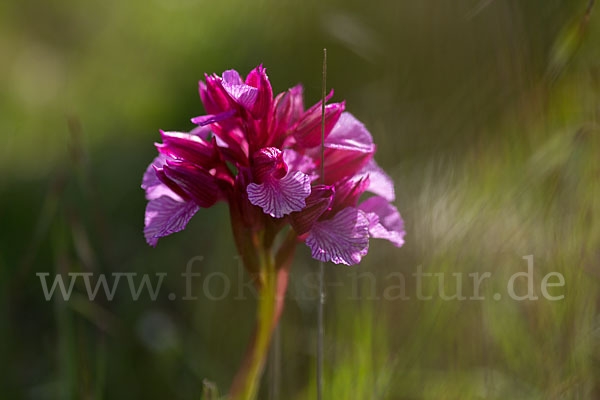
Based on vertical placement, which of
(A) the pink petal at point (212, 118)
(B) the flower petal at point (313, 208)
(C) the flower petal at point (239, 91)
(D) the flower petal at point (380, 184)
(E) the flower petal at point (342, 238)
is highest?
(C) the flower petal at point (239, 91)

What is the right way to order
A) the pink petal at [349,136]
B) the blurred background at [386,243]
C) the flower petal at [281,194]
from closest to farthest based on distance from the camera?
the flower petal at [281,194] → the pink petal at [349,136] → the blurred background at [386,243]

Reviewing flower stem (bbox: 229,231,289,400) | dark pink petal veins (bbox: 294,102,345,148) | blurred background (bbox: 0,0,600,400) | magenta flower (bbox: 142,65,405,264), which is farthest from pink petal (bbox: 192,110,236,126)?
blurred background (bbox: 0,0,600,400)

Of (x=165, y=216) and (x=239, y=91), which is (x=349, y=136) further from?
(x=165, y=216)

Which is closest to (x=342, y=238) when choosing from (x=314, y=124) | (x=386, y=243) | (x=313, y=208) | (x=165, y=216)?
(x=313, y=208)

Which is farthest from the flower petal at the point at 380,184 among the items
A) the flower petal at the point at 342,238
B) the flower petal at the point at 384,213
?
the flower petal at the point at 342,238

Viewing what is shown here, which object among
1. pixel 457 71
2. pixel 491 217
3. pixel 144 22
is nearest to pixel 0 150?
pixel 144 22

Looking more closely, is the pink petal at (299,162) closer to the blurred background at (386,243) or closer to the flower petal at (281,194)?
the flower petal at (281,194)

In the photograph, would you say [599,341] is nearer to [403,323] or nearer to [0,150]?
[403,323]
